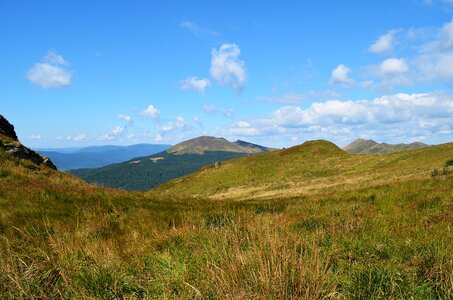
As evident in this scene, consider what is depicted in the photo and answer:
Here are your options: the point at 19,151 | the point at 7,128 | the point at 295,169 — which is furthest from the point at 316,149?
the point at 19,151

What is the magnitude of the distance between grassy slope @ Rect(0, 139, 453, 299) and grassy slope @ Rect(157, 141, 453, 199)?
102 ft

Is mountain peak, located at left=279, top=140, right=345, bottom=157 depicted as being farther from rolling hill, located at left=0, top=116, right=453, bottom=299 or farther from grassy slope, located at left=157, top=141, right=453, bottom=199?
rolling hill, located at left=0, top=116, right=453, bottom=299

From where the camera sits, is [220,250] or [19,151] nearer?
[220,250]

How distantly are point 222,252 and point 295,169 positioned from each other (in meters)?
56.0

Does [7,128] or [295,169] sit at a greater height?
[7,128]

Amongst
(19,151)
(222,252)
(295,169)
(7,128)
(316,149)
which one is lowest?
(295,169)

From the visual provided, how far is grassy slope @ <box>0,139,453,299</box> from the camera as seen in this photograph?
13.6 ft

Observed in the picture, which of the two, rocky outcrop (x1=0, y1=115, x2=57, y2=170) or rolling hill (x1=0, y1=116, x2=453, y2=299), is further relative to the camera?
rocky outcrop (x1=0, y1=115, x2=57, y2=170)

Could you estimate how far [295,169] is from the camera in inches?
2373

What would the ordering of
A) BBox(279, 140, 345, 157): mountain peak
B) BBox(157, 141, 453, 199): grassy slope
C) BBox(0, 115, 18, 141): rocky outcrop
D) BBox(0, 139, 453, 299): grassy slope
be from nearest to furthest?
BBox(0, 139, 453, 299): grassy slope → BBox(0, 115, 18, 141): rocky outcrop → BBox(157, 141, 453, 199): grassy slope → BBox(279, 140, 345, 157): mountain peak

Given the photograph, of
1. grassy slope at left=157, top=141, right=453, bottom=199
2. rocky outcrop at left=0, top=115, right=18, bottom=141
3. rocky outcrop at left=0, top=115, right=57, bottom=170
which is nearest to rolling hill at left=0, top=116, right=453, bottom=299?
rocky outcrop at left=0, top=115, right=57, bottom=170

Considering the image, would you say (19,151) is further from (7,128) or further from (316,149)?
(316,149)

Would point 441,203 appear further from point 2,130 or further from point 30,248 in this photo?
point 2,130

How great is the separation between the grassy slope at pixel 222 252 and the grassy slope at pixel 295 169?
31.0 metres
